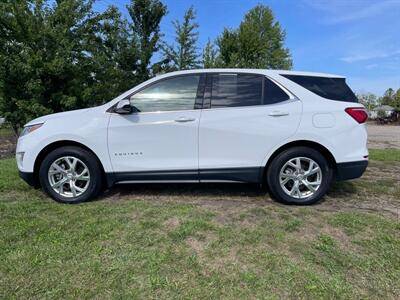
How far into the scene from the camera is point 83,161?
4352 mm

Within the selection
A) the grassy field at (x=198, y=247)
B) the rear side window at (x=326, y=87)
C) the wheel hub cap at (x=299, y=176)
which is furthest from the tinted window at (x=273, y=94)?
the grassy field at (x=198, y=247)

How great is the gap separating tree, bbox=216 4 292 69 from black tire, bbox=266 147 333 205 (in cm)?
1764

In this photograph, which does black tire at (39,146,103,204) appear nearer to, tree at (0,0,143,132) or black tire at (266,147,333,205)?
black tire at (266,147,333,205)

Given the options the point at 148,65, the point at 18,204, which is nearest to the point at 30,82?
the point at 148,65

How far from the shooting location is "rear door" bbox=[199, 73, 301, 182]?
14.0 ft

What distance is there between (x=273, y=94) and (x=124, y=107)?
1.91 m

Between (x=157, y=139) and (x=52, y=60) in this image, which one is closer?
(x=157, y=139)

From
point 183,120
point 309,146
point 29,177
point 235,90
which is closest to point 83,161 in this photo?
point 29,177

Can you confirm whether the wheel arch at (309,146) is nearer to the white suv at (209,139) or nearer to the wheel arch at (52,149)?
the white suv at (209,139)

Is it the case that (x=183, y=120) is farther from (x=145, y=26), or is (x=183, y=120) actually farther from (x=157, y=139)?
(x=145, y=26)

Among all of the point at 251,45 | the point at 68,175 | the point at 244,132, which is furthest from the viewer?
the point at 251,45

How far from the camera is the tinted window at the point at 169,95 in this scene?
438cm

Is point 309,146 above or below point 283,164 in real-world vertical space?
above

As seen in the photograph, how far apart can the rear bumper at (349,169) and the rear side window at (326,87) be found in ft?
2.72
